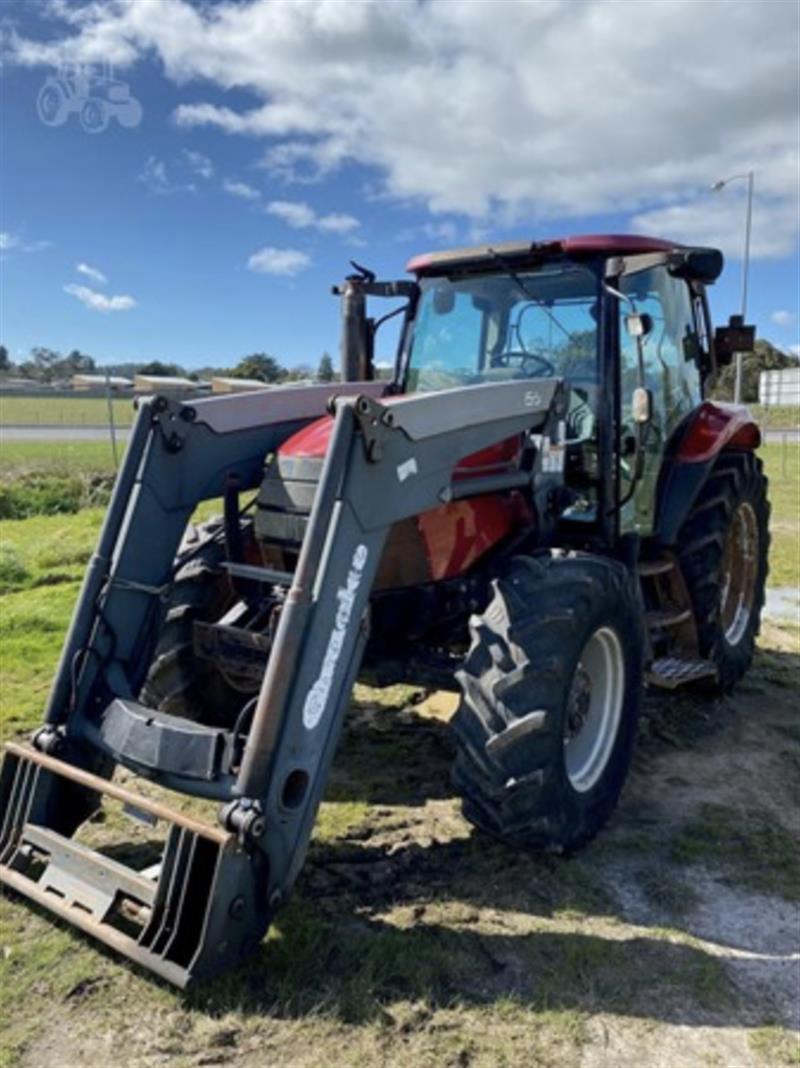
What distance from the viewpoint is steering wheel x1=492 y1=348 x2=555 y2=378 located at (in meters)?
4.63

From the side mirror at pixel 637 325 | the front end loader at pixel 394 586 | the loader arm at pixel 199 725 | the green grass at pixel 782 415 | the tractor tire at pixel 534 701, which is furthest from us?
the green grass at pixel 782 415

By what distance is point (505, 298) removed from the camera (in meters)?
4.71

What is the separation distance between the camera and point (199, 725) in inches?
130

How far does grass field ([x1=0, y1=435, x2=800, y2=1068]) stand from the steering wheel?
1.96 m

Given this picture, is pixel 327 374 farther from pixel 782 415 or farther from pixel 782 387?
pixel 782 415

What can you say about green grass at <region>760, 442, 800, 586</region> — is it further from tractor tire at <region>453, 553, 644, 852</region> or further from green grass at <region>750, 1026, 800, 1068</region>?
green grass at <region>750, 1026, 800, 1068</region>

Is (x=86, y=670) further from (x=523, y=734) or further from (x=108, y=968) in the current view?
(x=523, y=734)

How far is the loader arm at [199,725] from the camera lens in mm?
2768

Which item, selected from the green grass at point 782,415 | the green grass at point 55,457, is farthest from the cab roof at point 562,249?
the green grass at point 782,415

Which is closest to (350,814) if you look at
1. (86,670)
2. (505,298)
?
(86,670)

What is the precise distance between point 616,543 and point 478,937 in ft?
7.08

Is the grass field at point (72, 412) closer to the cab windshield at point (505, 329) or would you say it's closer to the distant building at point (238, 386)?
the distant building at point (238, 386)

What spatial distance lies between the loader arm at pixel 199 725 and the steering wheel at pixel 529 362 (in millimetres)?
697

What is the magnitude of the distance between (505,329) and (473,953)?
2.94m
